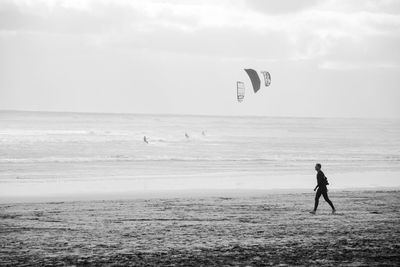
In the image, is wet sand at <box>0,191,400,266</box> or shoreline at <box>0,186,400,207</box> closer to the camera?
wet sand at <box>0,191,400,266</box>

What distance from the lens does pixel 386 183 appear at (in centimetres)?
2483

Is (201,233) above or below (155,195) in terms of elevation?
below

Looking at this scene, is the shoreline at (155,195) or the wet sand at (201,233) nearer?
the wet sand at (201,233)

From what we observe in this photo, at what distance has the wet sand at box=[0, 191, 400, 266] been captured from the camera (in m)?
9.62

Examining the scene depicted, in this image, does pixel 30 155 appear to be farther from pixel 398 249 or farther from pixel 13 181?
pixel 398 249

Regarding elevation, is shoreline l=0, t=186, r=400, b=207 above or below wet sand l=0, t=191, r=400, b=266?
above

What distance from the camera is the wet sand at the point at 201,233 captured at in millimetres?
9625

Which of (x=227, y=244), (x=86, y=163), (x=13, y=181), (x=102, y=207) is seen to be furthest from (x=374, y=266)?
(x=86, y=163)

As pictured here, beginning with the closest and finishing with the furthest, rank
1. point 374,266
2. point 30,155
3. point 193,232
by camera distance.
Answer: point 374,266 < point 193,232 < point 30,155

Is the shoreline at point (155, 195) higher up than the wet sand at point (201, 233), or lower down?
higher up

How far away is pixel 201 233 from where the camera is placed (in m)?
12.1

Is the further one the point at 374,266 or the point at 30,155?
the point at 30,155

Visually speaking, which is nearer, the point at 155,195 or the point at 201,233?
the point at 201,233

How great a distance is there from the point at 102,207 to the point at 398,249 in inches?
342
